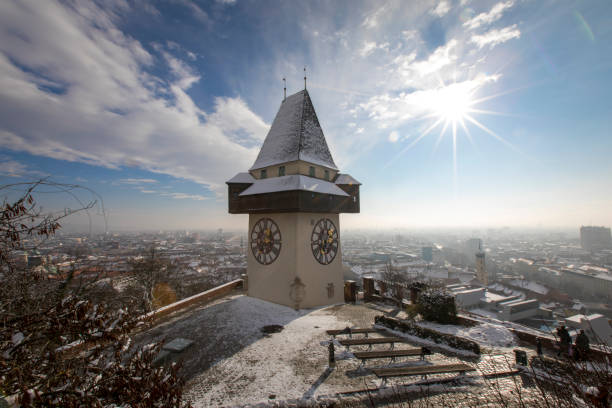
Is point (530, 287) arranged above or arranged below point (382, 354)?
below

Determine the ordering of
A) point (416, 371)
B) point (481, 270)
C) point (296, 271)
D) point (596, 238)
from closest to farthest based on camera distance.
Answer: point (416, 371)
point (296, 271)
point (481, 270)
point (596, 238)

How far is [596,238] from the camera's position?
10831 cm

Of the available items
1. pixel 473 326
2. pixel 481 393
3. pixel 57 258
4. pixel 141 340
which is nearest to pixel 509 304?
pixel 473 326

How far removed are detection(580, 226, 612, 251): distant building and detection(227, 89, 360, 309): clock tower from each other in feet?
506

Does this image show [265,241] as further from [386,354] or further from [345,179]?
[386,354]

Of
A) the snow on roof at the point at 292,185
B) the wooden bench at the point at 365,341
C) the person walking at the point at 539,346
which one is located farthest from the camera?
the snow on roof at the point at 292,185

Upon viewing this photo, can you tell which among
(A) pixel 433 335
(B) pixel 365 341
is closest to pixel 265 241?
(B) pixel 365 341

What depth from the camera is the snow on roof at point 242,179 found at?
13564mm

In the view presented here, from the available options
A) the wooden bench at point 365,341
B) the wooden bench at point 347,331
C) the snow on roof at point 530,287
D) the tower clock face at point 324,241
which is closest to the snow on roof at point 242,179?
the tower clock face at point 324,241

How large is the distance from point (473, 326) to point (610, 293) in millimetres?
59986

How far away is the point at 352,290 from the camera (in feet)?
44.5

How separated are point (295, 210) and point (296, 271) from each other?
309cm

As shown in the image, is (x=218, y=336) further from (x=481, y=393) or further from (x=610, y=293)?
(x=610, y=293)

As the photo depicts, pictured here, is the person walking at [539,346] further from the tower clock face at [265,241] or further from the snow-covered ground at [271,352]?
the tower clock face at [265,241]
